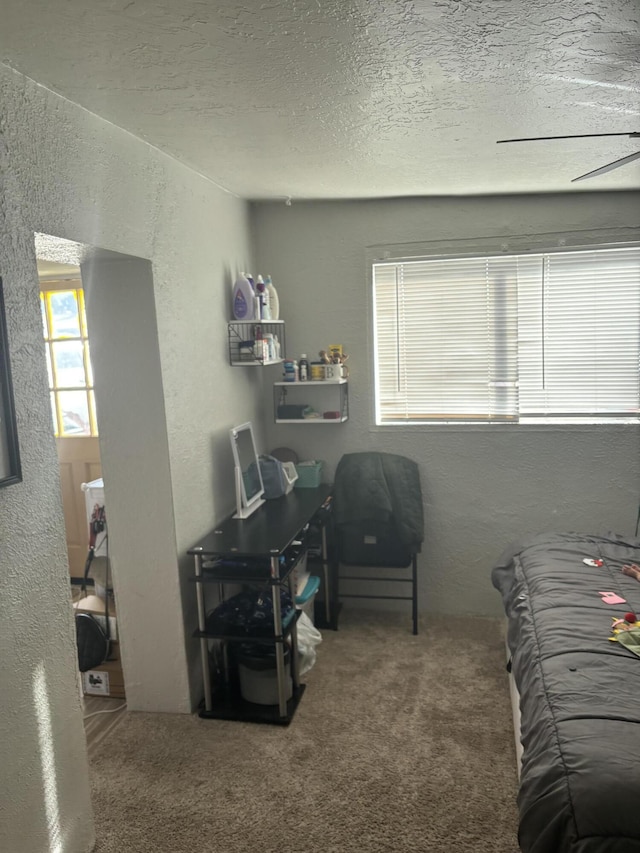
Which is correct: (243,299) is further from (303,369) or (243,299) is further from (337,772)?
(337,772)

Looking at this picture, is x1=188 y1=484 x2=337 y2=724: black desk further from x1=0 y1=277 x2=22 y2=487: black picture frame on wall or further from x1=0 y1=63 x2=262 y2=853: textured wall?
x1=0 y1=277 x2=22 y2=487: black picture frame on wall

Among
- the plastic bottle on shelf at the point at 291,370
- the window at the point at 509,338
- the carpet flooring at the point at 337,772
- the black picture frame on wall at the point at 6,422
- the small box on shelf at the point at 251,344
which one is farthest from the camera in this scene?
the plastic bottle on shelf at the point at 291,370

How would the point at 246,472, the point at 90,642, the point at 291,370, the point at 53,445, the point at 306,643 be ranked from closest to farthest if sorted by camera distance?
the point at 53,445
the point at 90,642
the point at 306,643
the point at 246,472
the point at 291,370

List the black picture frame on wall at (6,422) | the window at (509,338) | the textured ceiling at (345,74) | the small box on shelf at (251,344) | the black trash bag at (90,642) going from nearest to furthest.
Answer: the textured ceiling at (345,74)
the black picture frame on wall at (6,422)
the black trash bag at (90,642)
the small box on shelf at (251,344)
the window at (509,338)

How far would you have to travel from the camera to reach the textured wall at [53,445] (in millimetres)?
1854

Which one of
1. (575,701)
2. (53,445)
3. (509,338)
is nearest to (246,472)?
(53,445)

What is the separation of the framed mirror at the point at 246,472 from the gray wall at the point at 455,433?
1.95 feet

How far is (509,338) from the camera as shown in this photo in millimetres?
3787

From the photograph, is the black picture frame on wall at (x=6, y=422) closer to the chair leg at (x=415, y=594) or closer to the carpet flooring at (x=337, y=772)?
the carpet flooring at (x=337, y=772)

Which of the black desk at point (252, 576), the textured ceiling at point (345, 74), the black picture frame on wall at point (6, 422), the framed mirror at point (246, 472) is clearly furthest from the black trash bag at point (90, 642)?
the textured ceiling at point (345, 74)

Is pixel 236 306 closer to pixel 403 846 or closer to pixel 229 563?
pixel 229 563

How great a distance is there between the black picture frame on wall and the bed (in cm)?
164

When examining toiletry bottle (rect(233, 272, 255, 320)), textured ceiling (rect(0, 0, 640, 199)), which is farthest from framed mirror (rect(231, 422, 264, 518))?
textured ceiling (rect(0, 0, 640, 199))

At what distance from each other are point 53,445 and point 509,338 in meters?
2.67
